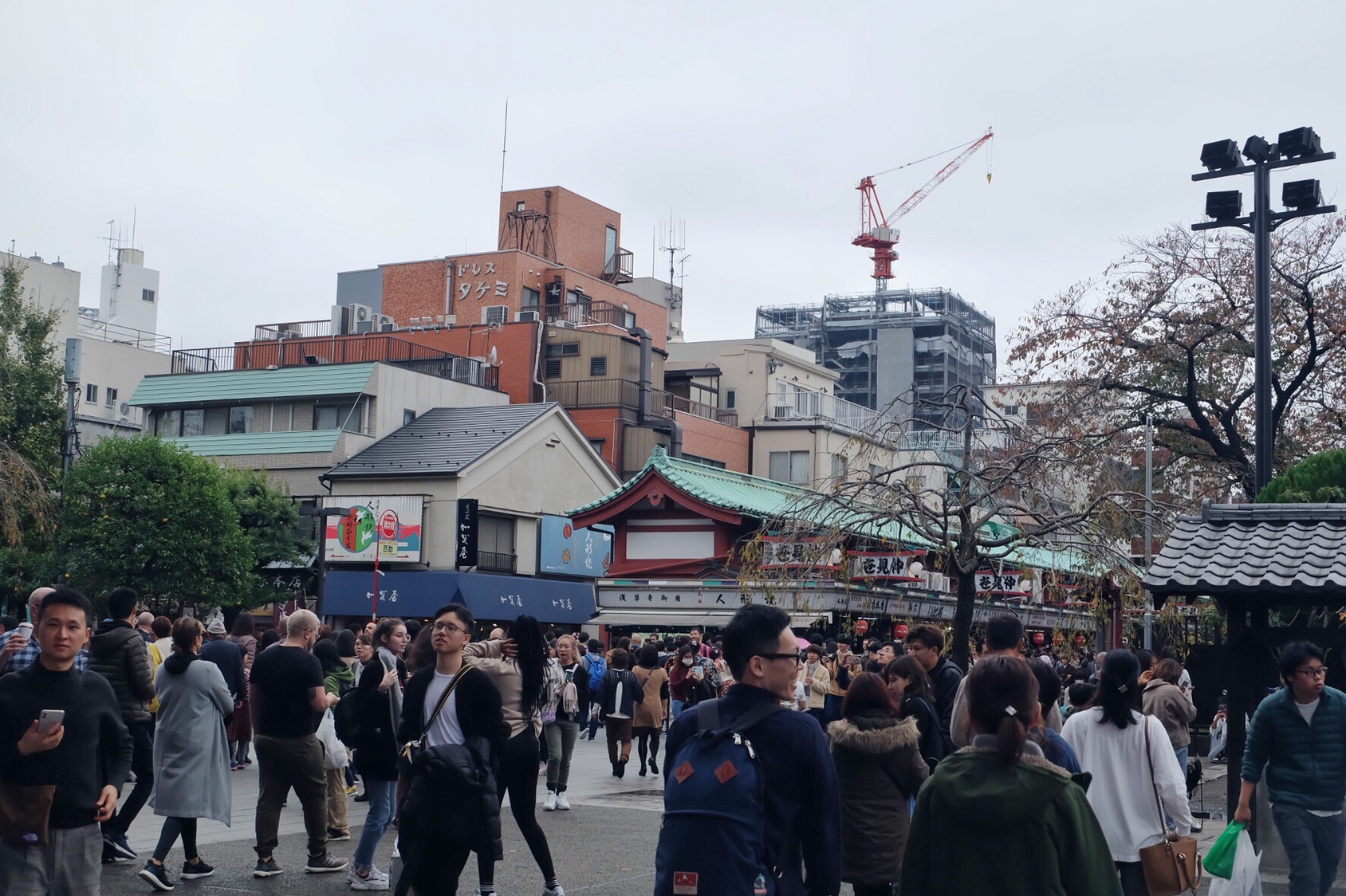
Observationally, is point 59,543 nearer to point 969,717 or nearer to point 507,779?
point 507,779

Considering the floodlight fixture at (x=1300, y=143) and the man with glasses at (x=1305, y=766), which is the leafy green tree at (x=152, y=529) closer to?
the floodlight fixture at (x=1300, y=143)

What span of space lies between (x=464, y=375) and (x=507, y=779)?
4178cm

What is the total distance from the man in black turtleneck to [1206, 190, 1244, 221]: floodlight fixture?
14.1 metres

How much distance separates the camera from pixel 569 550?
4362 centimetres

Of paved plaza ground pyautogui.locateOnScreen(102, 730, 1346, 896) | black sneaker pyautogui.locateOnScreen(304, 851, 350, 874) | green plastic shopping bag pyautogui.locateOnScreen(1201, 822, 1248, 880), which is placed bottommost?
paved plaza ground pyautogui.locateOnScreen(102, 730, 1346, 896)

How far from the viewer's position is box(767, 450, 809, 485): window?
55031mm

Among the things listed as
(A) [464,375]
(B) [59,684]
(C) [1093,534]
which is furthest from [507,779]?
(A) [464,375]

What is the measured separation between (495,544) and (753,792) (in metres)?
37.8

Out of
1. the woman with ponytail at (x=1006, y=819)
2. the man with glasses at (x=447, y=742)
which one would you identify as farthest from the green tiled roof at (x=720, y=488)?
the woman with ponytail at (x=1006, y=819)

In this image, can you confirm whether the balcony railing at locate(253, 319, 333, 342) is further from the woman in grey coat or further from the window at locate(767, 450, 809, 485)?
the woman in grey coat

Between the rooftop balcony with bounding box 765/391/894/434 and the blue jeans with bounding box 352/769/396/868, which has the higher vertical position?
the rooftop balcony with bounding box 765/391/894/434

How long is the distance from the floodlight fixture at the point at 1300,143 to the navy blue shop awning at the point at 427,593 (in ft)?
88.2

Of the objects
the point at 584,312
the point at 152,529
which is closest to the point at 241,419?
the point at 152,529

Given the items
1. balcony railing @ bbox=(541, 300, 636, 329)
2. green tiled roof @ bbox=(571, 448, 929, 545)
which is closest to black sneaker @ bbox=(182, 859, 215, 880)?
green tiled roof @ bbox=(571, 448, 929, 545)
